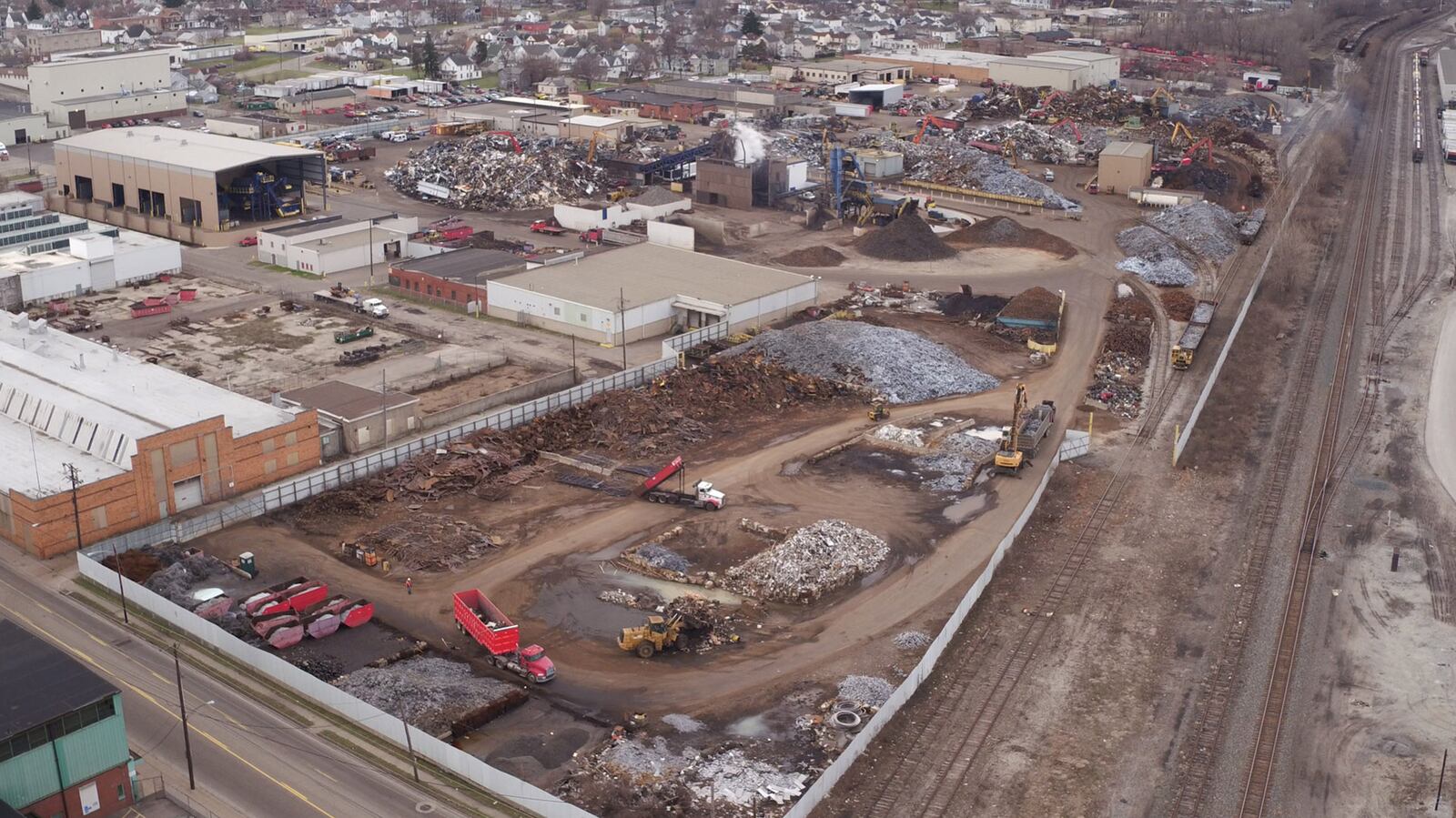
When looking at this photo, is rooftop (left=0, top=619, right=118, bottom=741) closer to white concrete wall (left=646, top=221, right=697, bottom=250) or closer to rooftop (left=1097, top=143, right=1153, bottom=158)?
white concrete wall (left=646, top=221, right=697, bottom=250)

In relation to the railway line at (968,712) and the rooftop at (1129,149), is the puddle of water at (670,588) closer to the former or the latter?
the railway line at (968,712)

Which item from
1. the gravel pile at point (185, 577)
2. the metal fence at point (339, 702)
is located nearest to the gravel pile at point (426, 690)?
the metal fence at point (339, 702)

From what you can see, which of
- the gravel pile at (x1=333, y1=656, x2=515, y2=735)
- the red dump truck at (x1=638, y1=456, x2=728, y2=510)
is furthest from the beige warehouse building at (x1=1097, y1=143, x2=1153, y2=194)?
the gravel pile at (x1=333, y1=656, x2=515, y2=735)

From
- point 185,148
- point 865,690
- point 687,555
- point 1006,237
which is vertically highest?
point 185,148

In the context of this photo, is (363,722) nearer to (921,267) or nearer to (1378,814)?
(1378,814)

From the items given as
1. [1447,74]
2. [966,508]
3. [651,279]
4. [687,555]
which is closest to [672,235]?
[651,279]

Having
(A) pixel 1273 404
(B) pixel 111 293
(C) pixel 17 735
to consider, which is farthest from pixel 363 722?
(B) pixel 111 293

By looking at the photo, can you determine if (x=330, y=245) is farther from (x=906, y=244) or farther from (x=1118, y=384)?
(x=1118, y=384)
